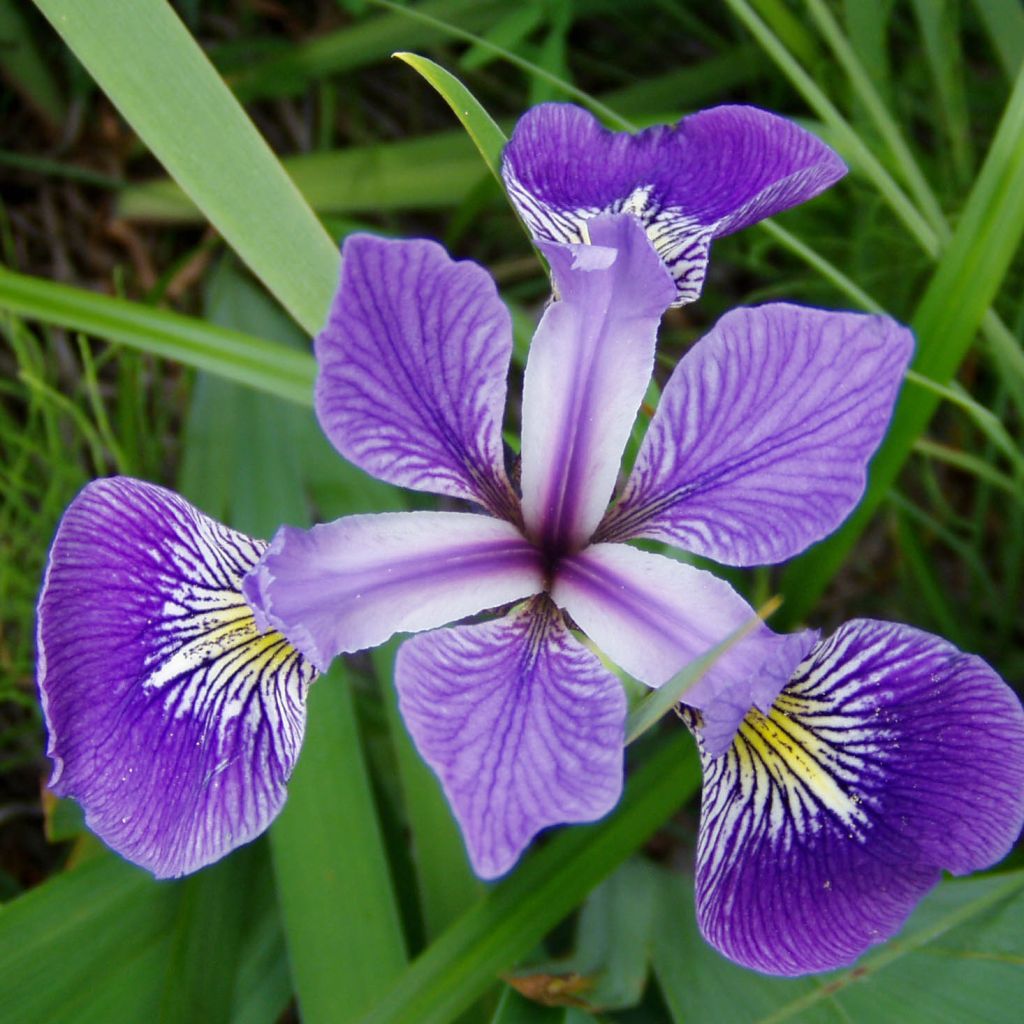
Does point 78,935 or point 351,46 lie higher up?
point 351,46

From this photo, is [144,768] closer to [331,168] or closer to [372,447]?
[372,447]

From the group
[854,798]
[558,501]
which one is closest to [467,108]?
[558,501]

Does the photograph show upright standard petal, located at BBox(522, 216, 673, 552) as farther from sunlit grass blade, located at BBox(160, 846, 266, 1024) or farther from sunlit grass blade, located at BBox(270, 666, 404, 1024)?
A: sunlit grass blade, located at BBox(160, 846, 266, 1024)

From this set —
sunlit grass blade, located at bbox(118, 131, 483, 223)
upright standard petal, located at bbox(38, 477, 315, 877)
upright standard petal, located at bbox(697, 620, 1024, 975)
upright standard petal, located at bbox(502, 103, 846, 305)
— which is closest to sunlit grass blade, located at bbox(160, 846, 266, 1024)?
upright standard petal, located at bbox(38, 477, 315, 877)

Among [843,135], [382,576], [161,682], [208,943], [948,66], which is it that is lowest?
[208,943]

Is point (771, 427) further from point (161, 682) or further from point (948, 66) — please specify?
point (948, 66)

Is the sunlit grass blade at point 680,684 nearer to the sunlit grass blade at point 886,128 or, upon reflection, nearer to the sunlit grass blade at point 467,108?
the sunlit grass blade at point 467,108

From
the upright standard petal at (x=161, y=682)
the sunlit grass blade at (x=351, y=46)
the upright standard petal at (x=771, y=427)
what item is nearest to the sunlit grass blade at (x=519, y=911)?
the upright standard petal at (x=161, y=682)
